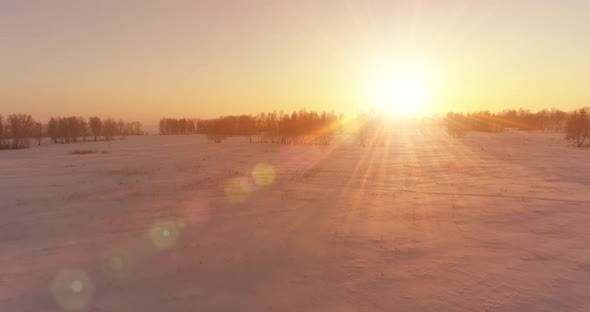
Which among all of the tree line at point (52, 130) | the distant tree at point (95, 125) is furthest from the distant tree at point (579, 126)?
the distant tree at point (95, 125)

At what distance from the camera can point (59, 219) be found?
13.0 m

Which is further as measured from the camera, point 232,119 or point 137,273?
point 232,119

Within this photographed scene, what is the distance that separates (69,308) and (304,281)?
16.9 ft

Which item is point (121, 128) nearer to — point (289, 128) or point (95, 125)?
point (95, 125)

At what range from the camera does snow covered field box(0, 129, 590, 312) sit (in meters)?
6.96

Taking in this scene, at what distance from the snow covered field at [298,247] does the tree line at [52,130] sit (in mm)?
63235

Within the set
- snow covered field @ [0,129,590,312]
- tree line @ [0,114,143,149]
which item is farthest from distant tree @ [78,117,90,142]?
snow covered field @ [0,129,590,312]

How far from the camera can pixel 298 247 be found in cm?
994

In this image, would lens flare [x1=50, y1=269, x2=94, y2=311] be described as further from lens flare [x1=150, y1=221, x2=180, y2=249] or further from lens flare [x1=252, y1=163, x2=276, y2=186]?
lens flare [x1=252, y1=163, x2=276, y2=186]

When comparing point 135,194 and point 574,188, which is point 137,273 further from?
point 574,188

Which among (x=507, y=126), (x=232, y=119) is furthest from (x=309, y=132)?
(x=507, y=126)

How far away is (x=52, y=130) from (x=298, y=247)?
9675 cm

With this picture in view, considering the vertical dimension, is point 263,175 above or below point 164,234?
above

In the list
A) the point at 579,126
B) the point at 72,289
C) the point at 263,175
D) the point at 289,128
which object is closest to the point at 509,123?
the point at 579,126
